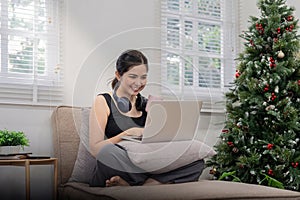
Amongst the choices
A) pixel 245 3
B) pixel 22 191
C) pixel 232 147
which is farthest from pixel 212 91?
pixel 22 191

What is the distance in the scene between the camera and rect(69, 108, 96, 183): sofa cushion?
2928 millimetres

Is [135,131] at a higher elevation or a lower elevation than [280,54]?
lower

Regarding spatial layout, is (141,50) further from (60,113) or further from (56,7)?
(56,7)

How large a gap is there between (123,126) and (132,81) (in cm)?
25

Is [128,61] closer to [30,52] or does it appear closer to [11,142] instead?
[11,142]

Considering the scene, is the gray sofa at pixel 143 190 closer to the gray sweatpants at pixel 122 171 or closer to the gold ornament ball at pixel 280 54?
the gray sweatpants at pixel 122 171

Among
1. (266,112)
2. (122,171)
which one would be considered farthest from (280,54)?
(122,171)

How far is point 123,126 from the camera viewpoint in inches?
103

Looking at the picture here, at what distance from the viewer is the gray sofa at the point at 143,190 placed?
7.20 feet

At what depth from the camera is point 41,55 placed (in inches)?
134

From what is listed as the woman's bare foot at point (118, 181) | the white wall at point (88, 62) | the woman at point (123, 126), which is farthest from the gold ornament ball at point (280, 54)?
the woman's bare foot at point (118, 181)

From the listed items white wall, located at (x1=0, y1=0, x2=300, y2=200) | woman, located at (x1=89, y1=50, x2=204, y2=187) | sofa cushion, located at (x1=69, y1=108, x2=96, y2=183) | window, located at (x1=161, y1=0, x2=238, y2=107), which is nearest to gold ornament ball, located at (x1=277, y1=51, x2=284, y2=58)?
window, located at (x1=161, y1=0, x2=238, y2=107)

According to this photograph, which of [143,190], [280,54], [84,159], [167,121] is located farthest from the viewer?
[280,54]

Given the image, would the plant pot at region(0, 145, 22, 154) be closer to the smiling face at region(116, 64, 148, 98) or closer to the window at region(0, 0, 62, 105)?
the window at region(0, 0, 62, 105)
